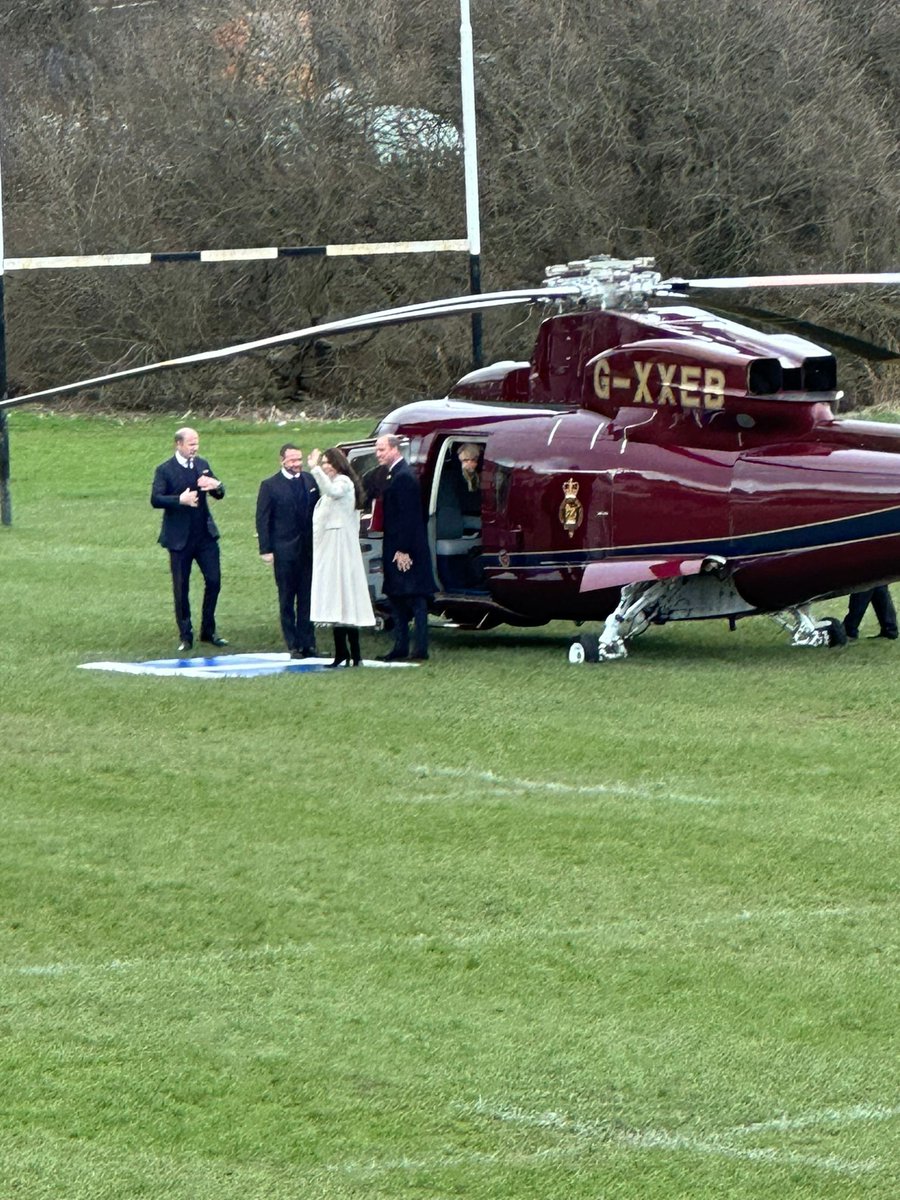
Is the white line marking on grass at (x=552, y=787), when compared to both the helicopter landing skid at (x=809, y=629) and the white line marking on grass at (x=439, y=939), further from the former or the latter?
the helicopter landing skid at (x=809, y=629)

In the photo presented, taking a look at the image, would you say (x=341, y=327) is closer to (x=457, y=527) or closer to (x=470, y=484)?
(x=470, y=484)

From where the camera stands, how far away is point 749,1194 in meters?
5.84

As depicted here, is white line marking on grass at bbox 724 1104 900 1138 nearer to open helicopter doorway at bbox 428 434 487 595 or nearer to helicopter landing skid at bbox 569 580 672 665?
helicopter landing skid at bbox 569 580 672 665

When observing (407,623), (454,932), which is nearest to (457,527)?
(407,623)

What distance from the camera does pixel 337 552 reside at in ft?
49.8

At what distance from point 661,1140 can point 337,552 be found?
9.27 meters

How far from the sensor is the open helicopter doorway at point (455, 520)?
54.3ft

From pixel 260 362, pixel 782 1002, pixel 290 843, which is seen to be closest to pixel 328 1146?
pixel 782 1002

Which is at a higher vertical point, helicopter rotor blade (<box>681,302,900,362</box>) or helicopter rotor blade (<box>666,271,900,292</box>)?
helicopter rotor blade (<box>666,271,900,292</box>)

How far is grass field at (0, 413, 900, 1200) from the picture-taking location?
6238 millimetres

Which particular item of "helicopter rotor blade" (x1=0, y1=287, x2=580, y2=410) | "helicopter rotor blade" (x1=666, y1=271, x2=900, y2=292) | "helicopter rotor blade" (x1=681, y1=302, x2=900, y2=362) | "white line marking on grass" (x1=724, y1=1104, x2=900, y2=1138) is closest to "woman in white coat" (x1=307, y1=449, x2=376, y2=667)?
"helicopter rotor blade" (x1=0, y1=287, x2=580, y2=410)

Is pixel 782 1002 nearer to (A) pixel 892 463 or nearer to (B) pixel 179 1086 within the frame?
(B) pixel 179 1086

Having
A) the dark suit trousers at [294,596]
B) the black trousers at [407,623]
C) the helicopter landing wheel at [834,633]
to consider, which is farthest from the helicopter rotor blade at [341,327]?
the helicopter landing wheel at [834,633]

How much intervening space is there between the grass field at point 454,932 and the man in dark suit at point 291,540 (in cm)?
104
